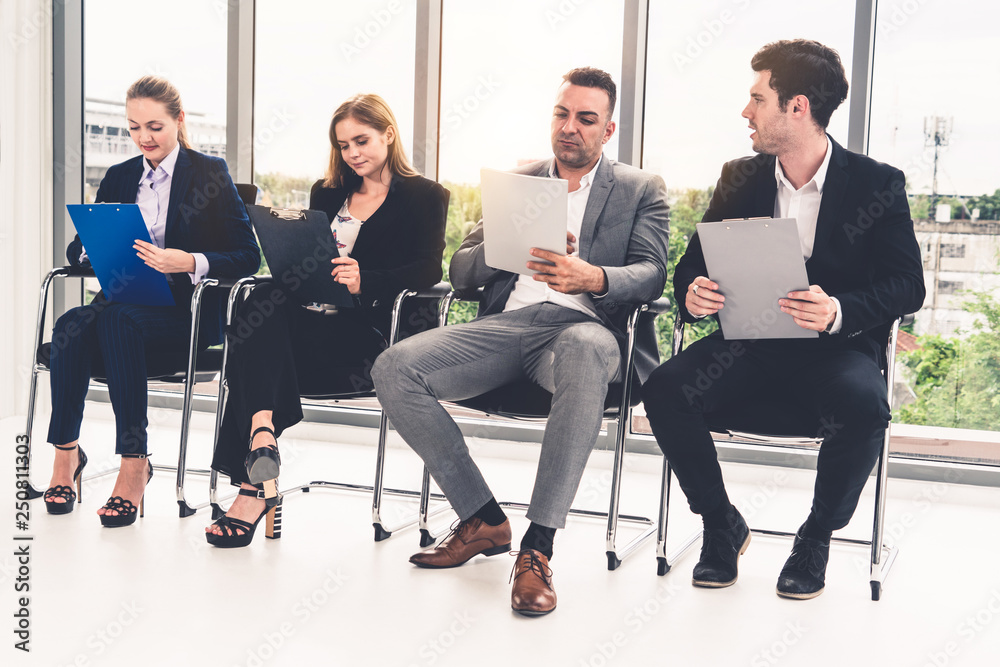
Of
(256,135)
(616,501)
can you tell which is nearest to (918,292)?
(616,501)

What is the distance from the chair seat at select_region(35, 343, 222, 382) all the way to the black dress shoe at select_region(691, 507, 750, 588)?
140cm

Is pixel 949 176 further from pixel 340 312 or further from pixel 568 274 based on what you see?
pixel 340 312

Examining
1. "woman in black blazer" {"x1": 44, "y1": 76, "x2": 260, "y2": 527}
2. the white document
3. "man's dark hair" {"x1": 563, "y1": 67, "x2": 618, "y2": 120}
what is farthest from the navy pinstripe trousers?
"man's dark hair" {"x1": 563, "y1": 67, "x2": 618, "y2": 120}

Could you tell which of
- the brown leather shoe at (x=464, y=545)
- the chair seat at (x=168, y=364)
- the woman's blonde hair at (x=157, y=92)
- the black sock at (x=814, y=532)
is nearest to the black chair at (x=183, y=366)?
the chair seat at (x=168, y=364)

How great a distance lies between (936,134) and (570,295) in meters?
1.53

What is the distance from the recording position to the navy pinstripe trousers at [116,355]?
2.35m

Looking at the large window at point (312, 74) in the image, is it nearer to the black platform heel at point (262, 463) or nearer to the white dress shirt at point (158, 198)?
the white dress shirt at point (158, 198)

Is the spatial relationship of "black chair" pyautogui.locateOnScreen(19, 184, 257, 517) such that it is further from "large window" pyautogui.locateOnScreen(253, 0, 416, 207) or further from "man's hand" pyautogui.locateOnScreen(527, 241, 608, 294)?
"large window" pyautogui.locateOnScreen(253, 0, 416, 207)

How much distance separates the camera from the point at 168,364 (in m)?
2.45

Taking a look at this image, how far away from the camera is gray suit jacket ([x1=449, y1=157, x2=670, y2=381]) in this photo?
7.13ft

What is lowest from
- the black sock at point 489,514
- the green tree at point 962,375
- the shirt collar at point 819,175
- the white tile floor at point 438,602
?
the white tile floor at point 438,602

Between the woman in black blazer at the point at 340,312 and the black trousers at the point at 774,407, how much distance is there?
0.77 metres

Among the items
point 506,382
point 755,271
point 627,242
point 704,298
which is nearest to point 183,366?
point 506,382

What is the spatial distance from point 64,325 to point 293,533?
0.86 m
